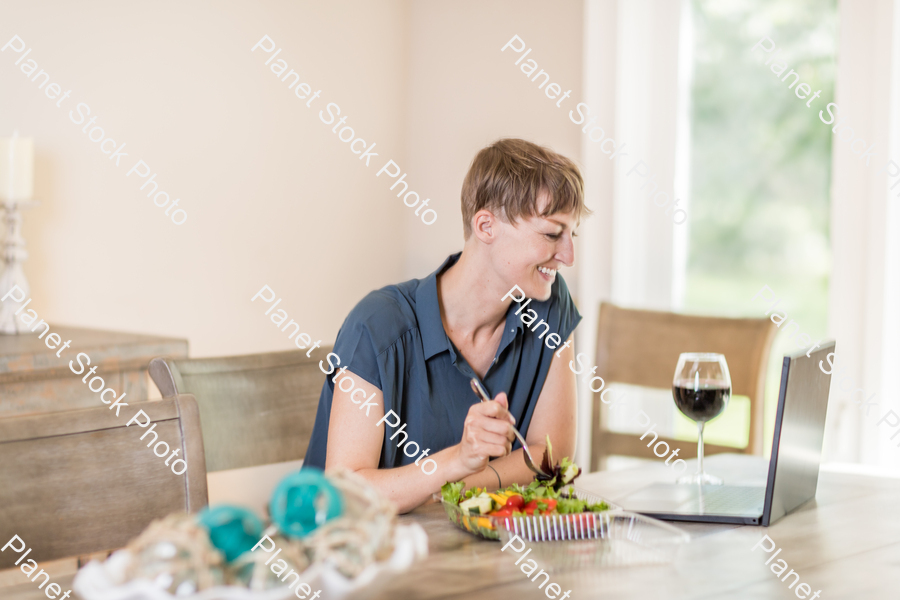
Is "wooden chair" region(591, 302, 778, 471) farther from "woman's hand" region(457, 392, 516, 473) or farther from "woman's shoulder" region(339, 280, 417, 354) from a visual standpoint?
"woman's hand" region(457, 392, 516, 473)

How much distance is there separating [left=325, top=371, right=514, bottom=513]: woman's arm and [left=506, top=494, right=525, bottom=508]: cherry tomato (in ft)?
0.37

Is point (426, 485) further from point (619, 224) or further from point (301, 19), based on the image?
point (301, 19)

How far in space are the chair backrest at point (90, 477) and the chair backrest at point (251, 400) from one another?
228 millimetres

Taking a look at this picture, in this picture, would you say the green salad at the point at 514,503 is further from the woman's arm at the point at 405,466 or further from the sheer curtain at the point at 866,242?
the sheer curtain at the point at 866,242

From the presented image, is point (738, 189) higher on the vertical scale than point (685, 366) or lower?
higher

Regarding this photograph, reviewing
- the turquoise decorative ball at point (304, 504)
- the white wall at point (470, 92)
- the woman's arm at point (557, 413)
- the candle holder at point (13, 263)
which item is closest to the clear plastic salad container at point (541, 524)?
the turquoise decorative ball at point (304, 504)

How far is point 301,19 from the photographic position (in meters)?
3.04

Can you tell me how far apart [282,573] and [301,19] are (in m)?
2.70

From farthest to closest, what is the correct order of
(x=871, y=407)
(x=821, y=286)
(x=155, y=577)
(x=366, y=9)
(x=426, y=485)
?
(x=366, y=9) < (x=821, y=286) < (x=871, y=407) < (x=426, y=485) < (x=155, y=577)

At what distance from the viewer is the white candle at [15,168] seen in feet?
6.63

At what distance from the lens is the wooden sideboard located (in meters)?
1.76

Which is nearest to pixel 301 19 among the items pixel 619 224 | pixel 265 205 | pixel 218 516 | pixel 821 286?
pixel 265 205

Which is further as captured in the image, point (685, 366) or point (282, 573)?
point (685, 366)

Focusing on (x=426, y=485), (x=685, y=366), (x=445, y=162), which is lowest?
(x=426, y=485)
